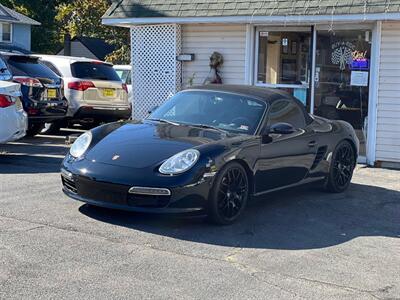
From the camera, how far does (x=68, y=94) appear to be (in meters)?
13.7

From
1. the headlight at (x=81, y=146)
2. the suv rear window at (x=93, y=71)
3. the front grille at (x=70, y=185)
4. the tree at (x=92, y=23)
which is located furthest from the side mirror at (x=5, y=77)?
the tree at (x=92, y=23)

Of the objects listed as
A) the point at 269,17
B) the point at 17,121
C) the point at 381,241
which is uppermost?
the point at 269,17

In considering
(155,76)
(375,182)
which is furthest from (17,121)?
(375,182)

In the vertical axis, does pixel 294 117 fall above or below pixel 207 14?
below

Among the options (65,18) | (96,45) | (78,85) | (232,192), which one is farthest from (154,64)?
(65,18)

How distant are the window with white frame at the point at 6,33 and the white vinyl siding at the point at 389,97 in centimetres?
2983

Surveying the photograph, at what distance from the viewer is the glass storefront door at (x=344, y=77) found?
1127 centimetres

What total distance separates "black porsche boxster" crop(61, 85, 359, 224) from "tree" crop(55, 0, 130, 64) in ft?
98.5

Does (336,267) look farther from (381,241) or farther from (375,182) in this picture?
(375,182)

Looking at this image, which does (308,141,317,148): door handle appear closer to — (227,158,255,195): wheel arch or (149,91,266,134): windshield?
(149,91,266,134): windshield

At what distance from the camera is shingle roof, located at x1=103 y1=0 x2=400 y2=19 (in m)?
10.6

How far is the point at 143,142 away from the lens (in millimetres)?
6570

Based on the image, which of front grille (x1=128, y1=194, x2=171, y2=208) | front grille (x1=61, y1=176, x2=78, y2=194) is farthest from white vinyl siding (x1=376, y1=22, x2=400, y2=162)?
front grille (x1=61, y1=176, x2=78, y2=194)

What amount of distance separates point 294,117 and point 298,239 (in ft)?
7.04
